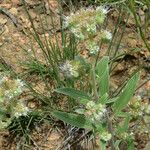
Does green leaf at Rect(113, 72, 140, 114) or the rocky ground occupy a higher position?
green leaf at Rect(113, 72, 140, 114)

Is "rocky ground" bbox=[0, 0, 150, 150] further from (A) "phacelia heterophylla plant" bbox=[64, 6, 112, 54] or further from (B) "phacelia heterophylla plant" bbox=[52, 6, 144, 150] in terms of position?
(A) "phacelia heterophylla plant" bbox=[64, 6, 112, 54]

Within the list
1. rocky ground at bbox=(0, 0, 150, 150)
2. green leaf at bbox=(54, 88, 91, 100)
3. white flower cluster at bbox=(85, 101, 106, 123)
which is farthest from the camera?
rocky ground at bbox=(0, 0, 150, 150)

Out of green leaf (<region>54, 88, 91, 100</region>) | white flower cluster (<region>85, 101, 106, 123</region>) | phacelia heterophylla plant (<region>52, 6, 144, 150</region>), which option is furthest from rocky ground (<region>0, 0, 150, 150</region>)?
white flower cluster (<region>85, 101, 106, 123</region>)

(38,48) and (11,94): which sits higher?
(11,94)

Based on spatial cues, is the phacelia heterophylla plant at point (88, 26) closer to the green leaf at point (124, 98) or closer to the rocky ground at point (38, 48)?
the green leaf at point (124, 98)

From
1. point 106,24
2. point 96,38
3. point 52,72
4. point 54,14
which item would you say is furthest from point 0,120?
point 54,14

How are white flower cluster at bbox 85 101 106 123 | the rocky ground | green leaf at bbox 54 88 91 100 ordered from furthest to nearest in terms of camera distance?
the rocky ground
green leaf at bbox 54 88 91 100
white flower cluster at bbox 85 101 106 123

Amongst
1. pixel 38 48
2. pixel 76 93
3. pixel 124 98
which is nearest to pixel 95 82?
pixel 76 93

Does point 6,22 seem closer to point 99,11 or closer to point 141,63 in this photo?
point 141,63

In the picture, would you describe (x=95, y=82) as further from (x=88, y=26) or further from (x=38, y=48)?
(x=38, y=48)

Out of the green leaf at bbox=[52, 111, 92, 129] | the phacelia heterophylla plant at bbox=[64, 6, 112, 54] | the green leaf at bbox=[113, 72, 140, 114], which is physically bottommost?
the green leaf at bbox=[52, 111, 92, 129]

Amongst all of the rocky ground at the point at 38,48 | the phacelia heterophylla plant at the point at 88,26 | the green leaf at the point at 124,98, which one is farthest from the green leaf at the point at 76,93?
the rocky ground at the point at 38,48
